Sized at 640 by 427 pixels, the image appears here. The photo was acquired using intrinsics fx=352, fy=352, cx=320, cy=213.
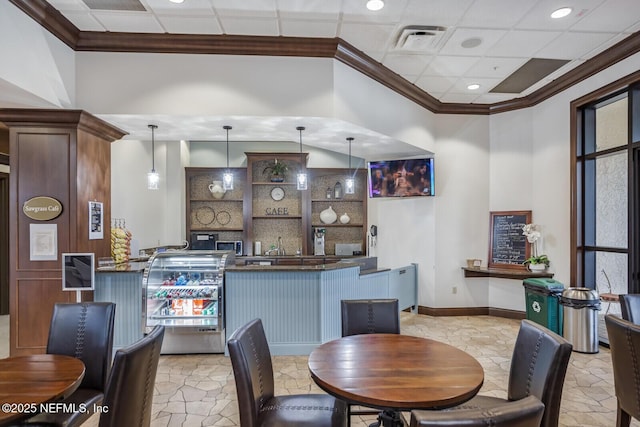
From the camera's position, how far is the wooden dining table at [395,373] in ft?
5.35

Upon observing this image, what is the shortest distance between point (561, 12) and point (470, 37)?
2.58 ft

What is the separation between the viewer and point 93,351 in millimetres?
2408

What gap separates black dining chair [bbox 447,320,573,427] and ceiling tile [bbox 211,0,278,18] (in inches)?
127

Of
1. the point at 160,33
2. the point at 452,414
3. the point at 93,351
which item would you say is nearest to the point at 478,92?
the point at 160,33

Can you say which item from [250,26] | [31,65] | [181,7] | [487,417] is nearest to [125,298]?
[31,65]

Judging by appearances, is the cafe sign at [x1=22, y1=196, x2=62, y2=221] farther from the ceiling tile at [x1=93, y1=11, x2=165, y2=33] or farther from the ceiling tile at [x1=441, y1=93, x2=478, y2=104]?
the ceiling tile at [x1=441, y1=93, x2=478, y2=104]

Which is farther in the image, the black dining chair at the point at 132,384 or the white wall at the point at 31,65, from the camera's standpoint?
the white wall at the point at 31,65

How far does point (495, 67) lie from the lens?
173 inches

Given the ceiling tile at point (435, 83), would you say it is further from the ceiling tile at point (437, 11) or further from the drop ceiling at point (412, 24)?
the ceiling tile at point (437, 11)

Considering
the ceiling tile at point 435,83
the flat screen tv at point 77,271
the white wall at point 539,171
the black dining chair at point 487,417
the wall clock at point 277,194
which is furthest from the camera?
the wall clock at point 277,194

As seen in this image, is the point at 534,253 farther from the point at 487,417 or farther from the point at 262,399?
the point at 487,417

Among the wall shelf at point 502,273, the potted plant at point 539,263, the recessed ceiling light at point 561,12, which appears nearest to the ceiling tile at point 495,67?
the recessed ceiling light at point 561,12

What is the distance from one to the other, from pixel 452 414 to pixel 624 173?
4584 millimetres

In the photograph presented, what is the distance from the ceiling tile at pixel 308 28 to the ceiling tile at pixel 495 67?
76.6 inches
